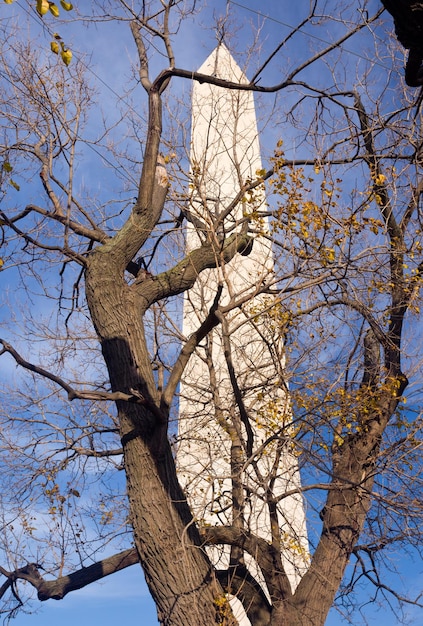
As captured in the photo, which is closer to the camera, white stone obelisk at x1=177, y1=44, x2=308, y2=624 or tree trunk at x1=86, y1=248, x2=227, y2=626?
tree trunk at x1=86, y1=248, x2=227, y2=626

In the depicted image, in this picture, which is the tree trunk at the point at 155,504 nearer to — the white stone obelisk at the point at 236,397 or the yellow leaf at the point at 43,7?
the white stone obelisk at the point at 236,397

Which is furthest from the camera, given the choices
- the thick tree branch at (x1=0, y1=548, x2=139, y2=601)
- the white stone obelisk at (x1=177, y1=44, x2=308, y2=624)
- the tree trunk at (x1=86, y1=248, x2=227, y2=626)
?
the thick tree branch at (x1=0, y1=548, x2=139, y2=601)

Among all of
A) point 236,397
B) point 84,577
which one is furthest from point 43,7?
point 84,577

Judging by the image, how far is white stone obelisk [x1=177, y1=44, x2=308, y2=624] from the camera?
15.1 feet

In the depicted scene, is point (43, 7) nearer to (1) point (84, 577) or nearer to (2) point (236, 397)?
(2) point (236, 397)

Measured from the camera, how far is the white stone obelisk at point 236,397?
15.1 ft

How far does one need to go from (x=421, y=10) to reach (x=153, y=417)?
290 centimetres

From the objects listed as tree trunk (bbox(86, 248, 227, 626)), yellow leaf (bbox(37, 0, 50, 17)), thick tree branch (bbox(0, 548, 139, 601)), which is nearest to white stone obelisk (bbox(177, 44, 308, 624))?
tree trunk (bbox(86, 248, 227, 626))

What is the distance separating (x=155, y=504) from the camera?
4.10 metres

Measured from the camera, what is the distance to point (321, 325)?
584 cm

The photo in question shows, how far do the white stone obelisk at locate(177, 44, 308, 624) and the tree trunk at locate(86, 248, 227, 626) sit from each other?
0.74 ft

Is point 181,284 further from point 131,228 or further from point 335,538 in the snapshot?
point 335,538

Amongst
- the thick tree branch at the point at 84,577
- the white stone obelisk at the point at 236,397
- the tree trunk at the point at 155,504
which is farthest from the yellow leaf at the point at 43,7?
the thick tree branch at the point at 84,577

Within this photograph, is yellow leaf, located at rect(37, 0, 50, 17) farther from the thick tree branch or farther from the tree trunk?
the thick tree branch
